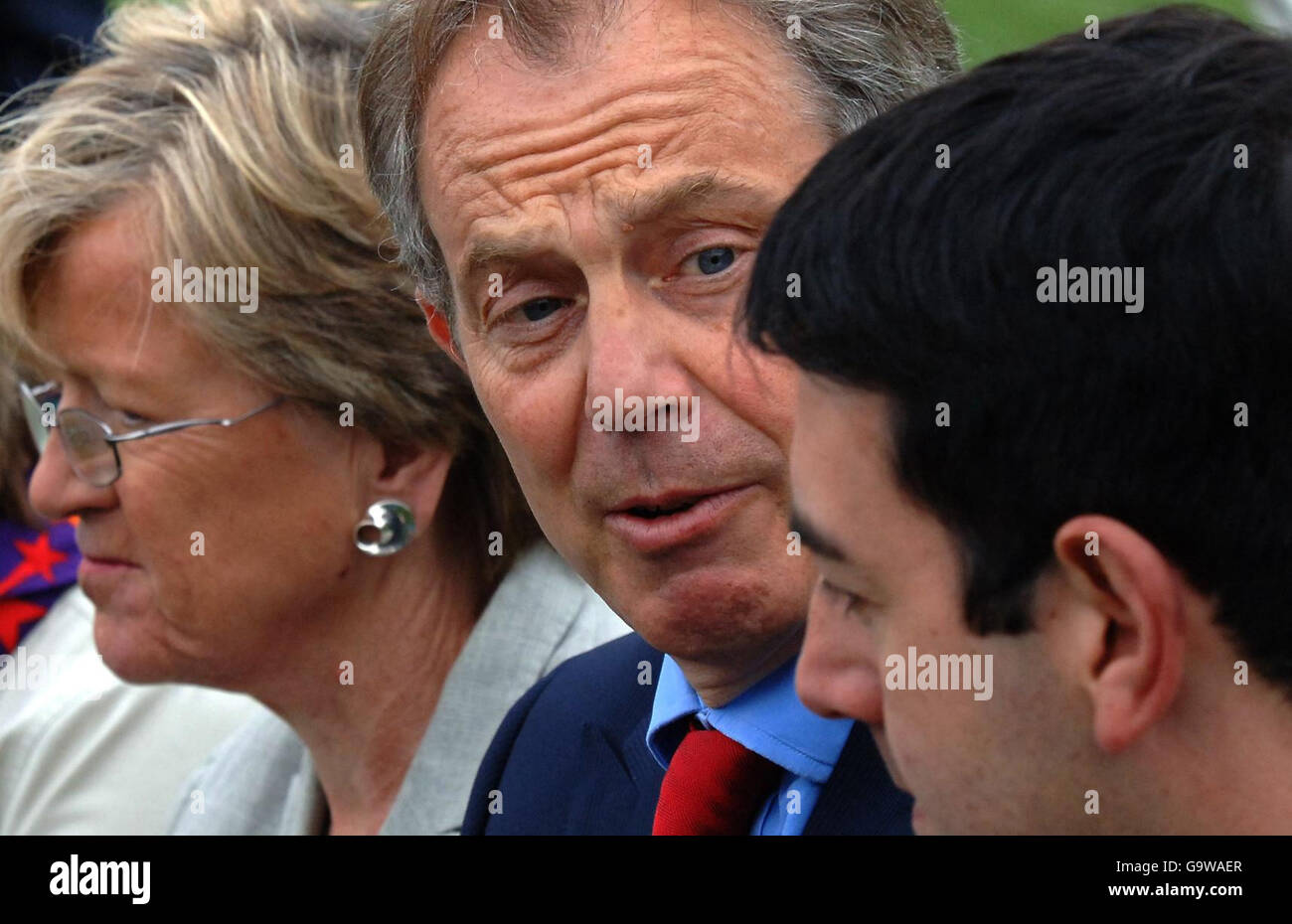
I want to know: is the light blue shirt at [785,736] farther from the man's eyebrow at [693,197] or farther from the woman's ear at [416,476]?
the woman's ear at [416,476]

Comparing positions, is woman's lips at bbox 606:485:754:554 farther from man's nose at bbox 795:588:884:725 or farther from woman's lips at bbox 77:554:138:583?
woman's lips at bbox 77:554:138:583

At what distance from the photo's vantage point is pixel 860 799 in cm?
186

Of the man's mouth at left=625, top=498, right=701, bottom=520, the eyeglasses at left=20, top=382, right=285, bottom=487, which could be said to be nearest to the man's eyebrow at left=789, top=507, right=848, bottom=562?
the man's mouth at left=625, top=498, right=701, bottom=520

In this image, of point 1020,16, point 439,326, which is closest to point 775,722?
point 439,326

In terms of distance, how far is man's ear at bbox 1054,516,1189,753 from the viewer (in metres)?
1.24

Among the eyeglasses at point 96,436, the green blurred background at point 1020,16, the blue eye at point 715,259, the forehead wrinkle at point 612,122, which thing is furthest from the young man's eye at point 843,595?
the green blurred background at point 1020,16

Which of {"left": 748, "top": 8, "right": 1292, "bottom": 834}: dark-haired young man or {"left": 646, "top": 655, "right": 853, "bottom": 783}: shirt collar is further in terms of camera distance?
{"left": 646, "top": 655, "right": 853, "bottom": 783}: shirt collar

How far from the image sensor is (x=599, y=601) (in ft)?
10.2

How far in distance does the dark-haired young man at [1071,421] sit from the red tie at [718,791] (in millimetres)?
509

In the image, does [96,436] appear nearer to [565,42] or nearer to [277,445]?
[277,445]

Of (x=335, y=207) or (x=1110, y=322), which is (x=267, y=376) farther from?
(x=1110, y=322)

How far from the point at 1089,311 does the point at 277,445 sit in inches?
82.8

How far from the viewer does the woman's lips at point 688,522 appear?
200 cm
